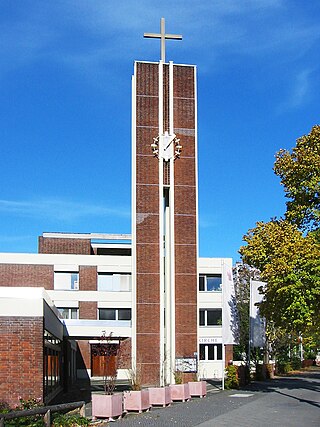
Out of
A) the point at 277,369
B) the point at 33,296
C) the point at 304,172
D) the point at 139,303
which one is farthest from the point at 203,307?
the point at 33,296

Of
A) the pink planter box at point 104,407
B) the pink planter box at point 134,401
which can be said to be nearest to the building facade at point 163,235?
the pink planter box at point 134,401

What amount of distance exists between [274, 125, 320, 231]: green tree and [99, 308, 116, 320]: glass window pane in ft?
75.6

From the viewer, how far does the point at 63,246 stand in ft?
197

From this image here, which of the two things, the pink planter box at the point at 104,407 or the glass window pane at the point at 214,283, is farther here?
the glass window pane at the point at 214,283

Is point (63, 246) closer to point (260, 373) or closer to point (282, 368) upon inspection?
point (282, 368)

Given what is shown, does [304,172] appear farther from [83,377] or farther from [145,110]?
[83,377]

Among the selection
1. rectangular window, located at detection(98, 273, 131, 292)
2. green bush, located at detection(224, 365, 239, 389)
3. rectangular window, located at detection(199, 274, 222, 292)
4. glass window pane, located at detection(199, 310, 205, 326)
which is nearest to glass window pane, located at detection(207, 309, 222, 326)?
glass window pane, located at detection(199, 310, 205, 326)

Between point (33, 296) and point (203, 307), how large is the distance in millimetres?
33217

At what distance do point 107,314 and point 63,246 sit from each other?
9.14m

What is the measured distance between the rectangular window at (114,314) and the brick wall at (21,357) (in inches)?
1293

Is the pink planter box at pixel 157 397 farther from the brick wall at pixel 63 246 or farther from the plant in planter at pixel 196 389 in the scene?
the brick wall at pixel 63 246

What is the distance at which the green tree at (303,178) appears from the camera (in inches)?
1262

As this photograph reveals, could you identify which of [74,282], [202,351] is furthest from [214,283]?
[74,282]

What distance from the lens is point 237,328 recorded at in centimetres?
3897
